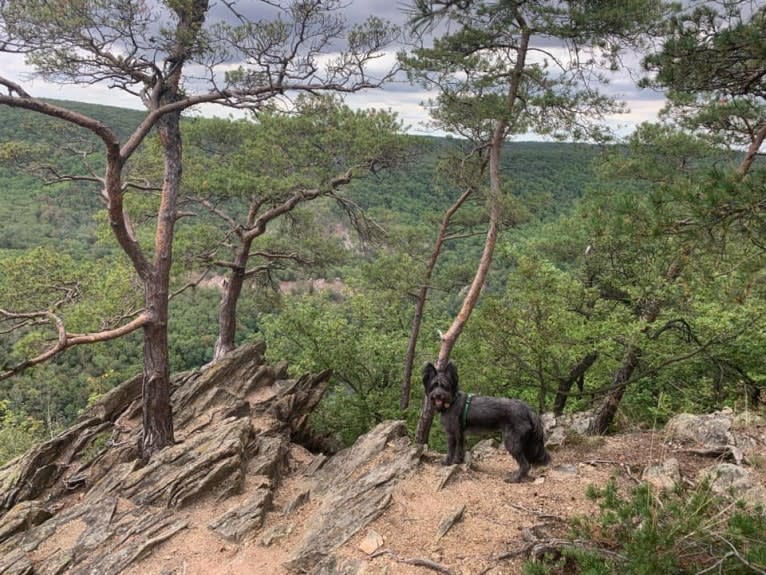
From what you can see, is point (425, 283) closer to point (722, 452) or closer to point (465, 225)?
point (465, 225)

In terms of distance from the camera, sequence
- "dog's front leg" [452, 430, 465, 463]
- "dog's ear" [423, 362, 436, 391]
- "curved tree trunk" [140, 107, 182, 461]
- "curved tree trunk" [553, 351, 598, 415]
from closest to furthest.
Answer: "dog's ear" [423, 362, 436, 391] < "dog's front leg" [452, 430, 465, 463] < "curved tree trunk" [140, 107, 182, 461] < "curved tree trunk" [553, 351, 598, 415]

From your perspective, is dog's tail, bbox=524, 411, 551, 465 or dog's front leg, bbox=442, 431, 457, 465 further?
dog's front leg, bbox=442, 431, 457, 465

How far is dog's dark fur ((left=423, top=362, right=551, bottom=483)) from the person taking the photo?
6.88 m

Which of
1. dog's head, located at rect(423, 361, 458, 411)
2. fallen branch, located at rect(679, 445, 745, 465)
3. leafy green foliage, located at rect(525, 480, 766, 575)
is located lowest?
fallen branch, located at rect(679, 445, 745, 465)

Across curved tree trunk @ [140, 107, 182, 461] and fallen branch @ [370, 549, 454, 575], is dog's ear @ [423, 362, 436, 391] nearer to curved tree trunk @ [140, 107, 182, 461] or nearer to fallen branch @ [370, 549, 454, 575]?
fallen branch @ [370, 549, 454, 575]

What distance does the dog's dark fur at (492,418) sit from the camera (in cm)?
688

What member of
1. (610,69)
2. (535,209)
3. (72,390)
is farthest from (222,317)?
(72,390)

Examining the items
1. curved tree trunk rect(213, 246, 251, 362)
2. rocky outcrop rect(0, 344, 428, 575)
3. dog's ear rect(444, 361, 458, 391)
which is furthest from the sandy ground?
curved tree trunk rect(213, 246, 251, 362)

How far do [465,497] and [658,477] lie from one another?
2.27m

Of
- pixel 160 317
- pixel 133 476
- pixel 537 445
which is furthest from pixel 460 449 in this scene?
pixel 160 317

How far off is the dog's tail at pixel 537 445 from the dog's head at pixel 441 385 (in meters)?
1.12

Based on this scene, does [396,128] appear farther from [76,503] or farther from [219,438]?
[76,503]

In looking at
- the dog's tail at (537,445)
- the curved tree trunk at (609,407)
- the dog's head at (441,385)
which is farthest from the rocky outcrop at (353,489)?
the curved tree trunk at (609,407)

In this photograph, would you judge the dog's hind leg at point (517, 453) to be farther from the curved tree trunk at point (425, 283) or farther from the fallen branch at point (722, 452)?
the curved tree trunk at point (425, 283)
